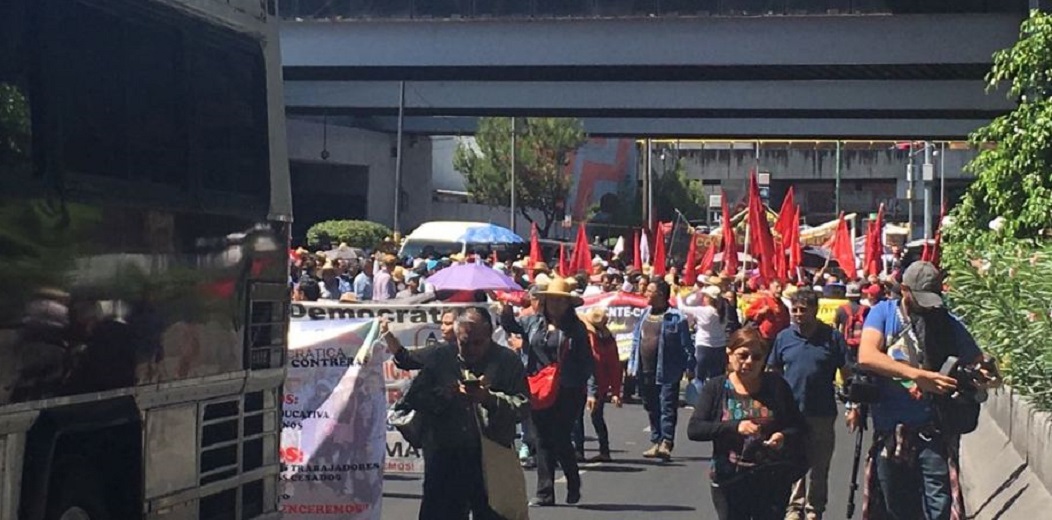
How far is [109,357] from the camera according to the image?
7.17 m

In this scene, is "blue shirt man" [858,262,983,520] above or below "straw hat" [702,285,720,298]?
below

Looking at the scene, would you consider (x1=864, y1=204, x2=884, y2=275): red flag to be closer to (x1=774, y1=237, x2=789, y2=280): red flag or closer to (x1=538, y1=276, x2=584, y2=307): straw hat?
(x1=774, y1=237, x2=789, y2=280): red flag

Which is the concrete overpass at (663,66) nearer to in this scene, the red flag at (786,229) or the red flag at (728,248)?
the red flag at (786,229)

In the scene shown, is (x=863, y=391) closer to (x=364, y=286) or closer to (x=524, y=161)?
(x=364, y=286)

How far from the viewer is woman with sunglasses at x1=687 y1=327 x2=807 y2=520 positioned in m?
8.77

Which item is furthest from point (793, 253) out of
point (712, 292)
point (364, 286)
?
point (712, 292)

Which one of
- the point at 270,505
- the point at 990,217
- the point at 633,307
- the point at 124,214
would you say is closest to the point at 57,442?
the point at 124,214

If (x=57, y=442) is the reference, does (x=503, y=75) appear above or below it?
above

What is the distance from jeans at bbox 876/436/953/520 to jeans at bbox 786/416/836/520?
1630 mm

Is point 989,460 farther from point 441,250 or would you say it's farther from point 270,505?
point 441,250

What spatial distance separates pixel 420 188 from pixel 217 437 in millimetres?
59896

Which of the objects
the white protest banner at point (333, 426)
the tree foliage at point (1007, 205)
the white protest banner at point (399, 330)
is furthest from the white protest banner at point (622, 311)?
the white protest banner at point (333, 426)

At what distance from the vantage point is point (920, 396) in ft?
33.1

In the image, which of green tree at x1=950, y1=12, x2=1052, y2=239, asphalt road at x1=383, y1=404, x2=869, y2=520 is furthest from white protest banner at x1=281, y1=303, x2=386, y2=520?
green tree at x1=950, y1=12, x2=1052, y2=239
